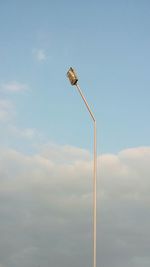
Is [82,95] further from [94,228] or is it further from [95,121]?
[94,228]

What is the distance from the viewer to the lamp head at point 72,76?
1267 centimetres

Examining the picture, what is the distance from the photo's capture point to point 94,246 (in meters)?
11.8

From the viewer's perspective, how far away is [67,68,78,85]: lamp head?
12.7 m

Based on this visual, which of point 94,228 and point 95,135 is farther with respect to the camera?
point 95,135

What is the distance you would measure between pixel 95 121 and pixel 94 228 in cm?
519

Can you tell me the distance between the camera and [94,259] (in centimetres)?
1147

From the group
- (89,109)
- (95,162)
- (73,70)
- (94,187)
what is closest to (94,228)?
(94,187)

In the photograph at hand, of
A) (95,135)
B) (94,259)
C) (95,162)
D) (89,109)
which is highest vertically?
(89,109)

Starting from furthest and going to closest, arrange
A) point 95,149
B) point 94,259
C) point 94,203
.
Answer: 1. point 95,149
2. point 94,203
3. point 94,259

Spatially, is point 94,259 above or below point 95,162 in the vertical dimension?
below

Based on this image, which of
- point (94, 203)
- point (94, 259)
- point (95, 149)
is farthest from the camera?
point (95, 149)

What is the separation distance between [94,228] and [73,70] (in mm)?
7001

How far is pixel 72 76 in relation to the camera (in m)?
12.7

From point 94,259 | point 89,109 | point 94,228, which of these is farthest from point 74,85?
point 94,259
